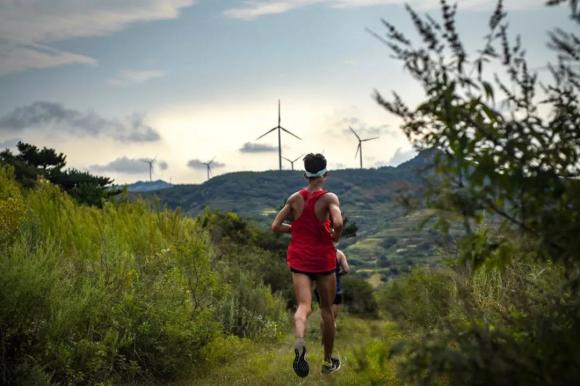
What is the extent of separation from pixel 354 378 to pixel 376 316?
28.5 meters

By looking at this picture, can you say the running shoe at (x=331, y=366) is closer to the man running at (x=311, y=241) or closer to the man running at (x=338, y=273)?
the man running at (x=338, y=273)

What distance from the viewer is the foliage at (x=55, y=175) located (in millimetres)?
28266

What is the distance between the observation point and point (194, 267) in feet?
38.9

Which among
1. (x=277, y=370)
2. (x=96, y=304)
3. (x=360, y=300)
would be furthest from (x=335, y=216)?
(x=360, y=300)

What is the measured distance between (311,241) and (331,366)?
1.82 m

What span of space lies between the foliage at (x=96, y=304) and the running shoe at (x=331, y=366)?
199 centimetres

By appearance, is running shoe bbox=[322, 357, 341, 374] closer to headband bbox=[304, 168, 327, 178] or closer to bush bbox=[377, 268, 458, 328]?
bush bbox=[377, 268, 458, 328]

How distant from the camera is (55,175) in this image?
1565 inches

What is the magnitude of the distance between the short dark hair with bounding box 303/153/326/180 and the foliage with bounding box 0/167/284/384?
3.02 m

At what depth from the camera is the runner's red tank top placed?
8.55 meters

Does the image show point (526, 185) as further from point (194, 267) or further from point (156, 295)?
point (194, 267)

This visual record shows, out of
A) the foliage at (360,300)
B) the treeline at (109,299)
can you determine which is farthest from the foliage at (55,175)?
the foliage at (360,300)

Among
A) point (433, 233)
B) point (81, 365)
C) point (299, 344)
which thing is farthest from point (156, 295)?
point (433, 233)

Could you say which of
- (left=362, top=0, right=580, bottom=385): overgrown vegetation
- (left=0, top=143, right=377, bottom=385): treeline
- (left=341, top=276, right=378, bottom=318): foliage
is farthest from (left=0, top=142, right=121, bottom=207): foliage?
(left=362, top=0, right=580, bottom=385): overgrown vegetation
